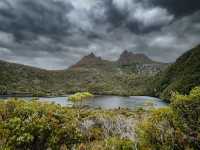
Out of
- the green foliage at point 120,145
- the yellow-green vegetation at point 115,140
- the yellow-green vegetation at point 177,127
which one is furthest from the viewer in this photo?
the green foliage at point 120,145

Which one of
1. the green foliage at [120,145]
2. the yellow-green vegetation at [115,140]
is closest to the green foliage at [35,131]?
→ the yellow-green vegetation at [115,140]

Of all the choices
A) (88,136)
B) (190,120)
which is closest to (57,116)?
(88,136)

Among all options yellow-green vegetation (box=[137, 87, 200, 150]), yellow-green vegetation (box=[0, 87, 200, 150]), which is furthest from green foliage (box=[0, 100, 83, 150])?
yellow-green vegetation (box=[137, 87, 200, 150])

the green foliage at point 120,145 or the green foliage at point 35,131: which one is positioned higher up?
the green foliage at point 35,131

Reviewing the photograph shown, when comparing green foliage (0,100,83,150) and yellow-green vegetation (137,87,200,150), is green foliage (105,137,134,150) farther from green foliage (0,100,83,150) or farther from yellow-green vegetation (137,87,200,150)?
green foliage (0,100,83,150)

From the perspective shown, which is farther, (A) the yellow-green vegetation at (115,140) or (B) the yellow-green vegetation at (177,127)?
(A) the yellow-green vegetation at (115,140)

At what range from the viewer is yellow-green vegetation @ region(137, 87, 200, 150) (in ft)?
51.6

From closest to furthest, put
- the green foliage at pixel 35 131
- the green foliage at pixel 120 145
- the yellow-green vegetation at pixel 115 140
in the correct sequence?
the yellow-green vegetation at pixel 115 140 < the green foliage at pixel 35 131 < the green foliage at pixel 120 145

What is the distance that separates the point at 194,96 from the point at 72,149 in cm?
889

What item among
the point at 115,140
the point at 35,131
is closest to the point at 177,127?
the point at 115,140

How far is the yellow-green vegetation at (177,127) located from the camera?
15742 mm

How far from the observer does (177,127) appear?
1645cm

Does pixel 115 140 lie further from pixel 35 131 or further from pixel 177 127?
pixel 35 131

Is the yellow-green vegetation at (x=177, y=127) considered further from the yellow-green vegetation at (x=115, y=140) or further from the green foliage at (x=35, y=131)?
the green foliage at (x=35, y=131)
